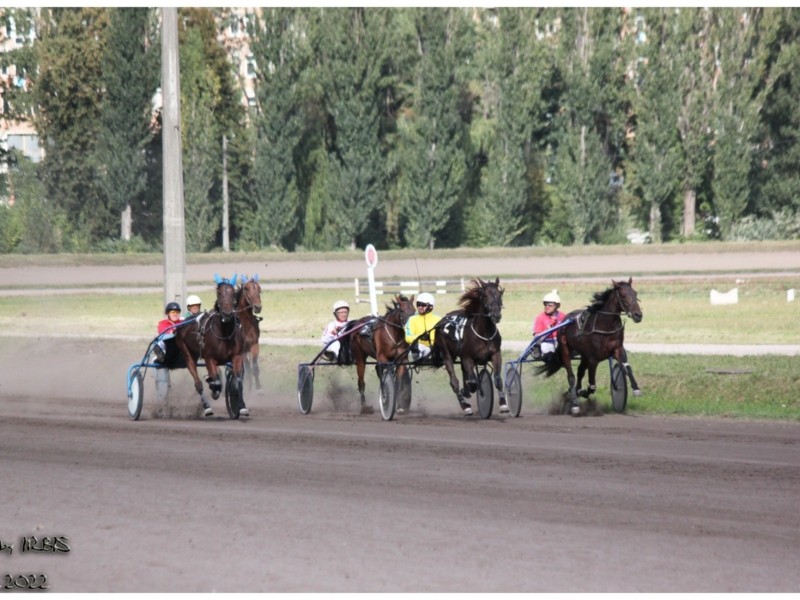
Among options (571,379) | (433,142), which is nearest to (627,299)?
(571,379)

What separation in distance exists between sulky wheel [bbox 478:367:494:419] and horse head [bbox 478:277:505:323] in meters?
0.93

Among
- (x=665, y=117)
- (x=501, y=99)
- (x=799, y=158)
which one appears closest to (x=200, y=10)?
(x=501, y=99)

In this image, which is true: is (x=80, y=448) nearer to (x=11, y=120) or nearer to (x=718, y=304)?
(x=718, y=304)

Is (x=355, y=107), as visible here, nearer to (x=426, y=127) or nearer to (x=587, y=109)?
(x=426, y=127)

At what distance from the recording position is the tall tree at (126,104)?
54.5 m

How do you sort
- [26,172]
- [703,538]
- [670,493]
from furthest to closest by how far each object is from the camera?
[26,172]
[670,493]
[703,538]

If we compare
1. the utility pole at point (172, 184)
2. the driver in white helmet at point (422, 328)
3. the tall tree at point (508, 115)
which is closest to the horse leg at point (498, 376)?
the driver in white helmet at point (422, 328)

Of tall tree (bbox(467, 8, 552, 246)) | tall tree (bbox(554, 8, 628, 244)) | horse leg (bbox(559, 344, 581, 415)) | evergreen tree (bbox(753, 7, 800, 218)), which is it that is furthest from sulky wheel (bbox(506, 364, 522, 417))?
evergreen tree (bbox(753, 7, 800, 218))

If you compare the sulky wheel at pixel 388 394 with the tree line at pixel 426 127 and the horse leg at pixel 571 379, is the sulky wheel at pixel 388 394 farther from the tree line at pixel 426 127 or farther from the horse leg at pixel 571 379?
the tree line at pixel 426 127

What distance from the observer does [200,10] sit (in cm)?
6303

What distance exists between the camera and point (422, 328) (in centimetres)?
1688

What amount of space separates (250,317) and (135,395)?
280cm

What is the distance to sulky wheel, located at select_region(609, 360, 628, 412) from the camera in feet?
56.5

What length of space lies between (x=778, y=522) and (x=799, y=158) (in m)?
50.1
